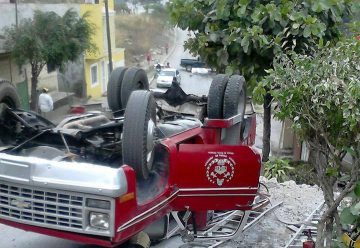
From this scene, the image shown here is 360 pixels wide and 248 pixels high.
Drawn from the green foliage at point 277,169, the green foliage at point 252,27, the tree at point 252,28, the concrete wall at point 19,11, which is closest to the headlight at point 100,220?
the tree at point 252,28

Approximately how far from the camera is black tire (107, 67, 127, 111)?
240 inches

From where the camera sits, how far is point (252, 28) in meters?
6.85

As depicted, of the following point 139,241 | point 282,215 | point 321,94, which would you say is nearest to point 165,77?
point 282,215

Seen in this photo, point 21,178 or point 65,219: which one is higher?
point 21,178

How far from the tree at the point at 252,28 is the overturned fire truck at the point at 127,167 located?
143 centimetres

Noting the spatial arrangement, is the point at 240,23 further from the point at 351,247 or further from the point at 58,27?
the point at 58,27

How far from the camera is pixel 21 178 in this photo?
386 centimetres

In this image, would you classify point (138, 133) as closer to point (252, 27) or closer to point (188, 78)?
point (252, 27)

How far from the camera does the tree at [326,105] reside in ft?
10.6

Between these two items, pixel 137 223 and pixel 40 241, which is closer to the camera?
pixel 137 223

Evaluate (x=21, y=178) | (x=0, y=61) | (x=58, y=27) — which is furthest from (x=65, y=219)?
(x=58, y=27)

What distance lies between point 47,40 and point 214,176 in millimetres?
13623

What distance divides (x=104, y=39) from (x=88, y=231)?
23.4m

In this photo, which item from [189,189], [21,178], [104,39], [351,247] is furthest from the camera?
[104,39]
